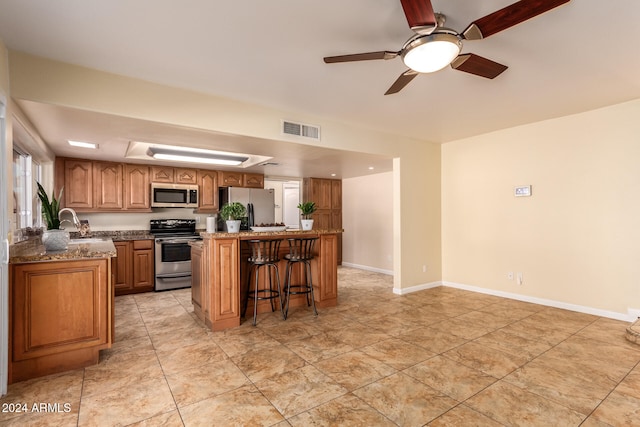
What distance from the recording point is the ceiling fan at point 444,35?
1.58 m

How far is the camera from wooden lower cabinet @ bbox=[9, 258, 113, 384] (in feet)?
7.63

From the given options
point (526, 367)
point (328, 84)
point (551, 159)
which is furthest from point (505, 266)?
point (328, 84)

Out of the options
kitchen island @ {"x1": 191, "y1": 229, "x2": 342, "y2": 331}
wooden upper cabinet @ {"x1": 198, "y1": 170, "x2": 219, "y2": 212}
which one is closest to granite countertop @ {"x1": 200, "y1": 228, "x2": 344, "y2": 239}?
kitchen island @ {"x1": 191, "y1": 229, "x2": 342, "y2": 331}

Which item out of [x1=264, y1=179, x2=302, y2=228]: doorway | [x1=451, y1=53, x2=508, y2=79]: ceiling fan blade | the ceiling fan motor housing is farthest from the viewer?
[x1=264, y1=179, x2=302, y2=228]: doorway

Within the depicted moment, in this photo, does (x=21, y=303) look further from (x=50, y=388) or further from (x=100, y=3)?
(x=100, y=3)

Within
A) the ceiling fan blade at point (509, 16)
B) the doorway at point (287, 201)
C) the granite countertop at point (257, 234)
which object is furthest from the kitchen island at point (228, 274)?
the doorway at point (287, 201)

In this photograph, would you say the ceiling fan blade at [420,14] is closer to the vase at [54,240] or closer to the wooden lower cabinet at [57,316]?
the wooden lower cabinet at [57,316]

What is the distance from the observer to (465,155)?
515 centimetres

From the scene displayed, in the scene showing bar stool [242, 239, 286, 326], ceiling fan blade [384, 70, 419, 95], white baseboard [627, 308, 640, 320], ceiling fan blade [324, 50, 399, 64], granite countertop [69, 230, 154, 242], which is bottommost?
white baseboard [627, 308, 640, 320]

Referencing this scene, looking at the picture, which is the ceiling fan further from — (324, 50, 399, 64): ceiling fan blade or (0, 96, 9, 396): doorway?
(0, 96, 9, 396): doorway

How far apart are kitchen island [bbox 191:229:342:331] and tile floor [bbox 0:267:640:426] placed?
0.20 m

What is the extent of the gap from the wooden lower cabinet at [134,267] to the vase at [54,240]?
2321 mm

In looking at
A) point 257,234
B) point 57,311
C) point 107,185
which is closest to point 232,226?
point 257,234

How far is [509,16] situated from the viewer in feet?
5.39
